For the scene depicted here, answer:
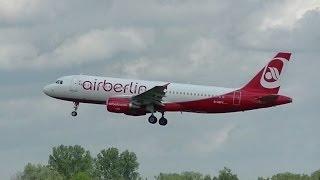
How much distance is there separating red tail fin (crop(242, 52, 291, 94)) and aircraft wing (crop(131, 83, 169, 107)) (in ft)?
37.0

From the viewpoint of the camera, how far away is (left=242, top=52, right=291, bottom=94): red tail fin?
19425 centimetres

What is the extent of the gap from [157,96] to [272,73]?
Result: 658 inches

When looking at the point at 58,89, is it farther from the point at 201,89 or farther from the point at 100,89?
the point at 201,89

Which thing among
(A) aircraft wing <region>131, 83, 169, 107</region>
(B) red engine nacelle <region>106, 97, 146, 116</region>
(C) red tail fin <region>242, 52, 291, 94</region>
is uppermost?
(C) red tail fin <region>242, 52, 291, 94</region>

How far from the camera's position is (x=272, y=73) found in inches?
7746

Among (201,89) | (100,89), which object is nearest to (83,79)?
(100,89)

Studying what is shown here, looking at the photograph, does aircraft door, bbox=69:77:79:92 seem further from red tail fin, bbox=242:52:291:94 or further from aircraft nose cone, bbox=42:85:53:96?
red tail fin, bbox=242:52:291:94

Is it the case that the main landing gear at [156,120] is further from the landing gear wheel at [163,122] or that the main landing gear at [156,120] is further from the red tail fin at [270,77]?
the red tail fin at [270,77]

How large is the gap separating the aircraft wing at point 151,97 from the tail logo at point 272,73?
1411 centimetres

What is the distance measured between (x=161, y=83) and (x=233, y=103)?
9836 mm

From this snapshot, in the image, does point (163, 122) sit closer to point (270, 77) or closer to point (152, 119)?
point (152, 119)

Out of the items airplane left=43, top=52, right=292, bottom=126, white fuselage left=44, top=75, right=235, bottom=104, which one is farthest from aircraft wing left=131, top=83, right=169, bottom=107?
white fuselage left=44, top=75, right=235, bottom=104

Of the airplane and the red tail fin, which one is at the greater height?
the red tail fin

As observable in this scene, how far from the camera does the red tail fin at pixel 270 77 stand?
19425cm
